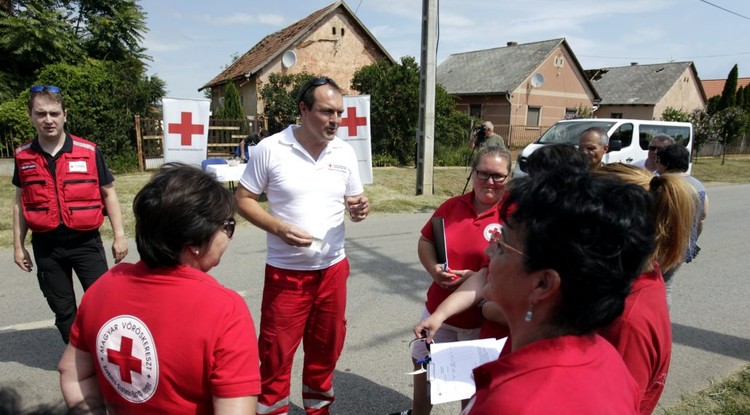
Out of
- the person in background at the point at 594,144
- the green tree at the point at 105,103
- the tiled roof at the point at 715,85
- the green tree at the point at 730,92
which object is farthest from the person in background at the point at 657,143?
the tiled roof at the point at 715,85

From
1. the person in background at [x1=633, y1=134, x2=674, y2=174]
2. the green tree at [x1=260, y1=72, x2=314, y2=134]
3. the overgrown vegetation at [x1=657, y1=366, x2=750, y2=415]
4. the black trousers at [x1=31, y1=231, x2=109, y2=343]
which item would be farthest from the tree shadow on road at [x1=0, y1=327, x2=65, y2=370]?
the green tree at [x1=260, y1=72, x2=314, y2=134]

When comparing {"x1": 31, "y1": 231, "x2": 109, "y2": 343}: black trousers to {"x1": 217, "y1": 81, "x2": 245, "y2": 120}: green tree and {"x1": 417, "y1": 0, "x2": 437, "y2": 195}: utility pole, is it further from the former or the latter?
{"x1": 217, "y1": 81, "x2": 245, "y2": 120}: green tree

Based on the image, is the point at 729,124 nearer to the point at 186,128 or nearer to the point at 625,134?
the point at 625,134

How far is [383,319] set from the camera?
13.7ft

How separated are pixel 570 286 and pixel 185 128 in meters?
8.98

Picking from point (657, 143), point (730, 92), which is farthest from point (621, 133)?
point (730, 92)

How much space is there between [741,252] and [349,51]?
17742mm

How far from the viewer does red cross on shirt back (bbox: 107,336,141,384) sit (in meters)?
1.26

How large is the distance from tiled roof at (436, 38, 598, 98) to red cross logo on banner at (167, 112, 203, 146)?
20893 millimetres

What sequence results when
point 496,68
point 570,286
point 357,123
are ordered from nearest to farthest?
point 570,286 < point 357,123 < point 496,68

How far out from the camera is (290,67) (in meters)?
20.0

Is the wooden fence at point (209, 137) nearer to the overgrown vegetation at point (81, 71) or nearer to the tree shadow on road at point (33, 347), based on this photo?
the overgrown vegetation at point (81, 71)

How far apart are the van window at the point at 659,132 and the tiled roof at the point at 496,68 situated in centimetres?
1382

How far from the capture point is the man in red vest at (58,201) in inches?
114
